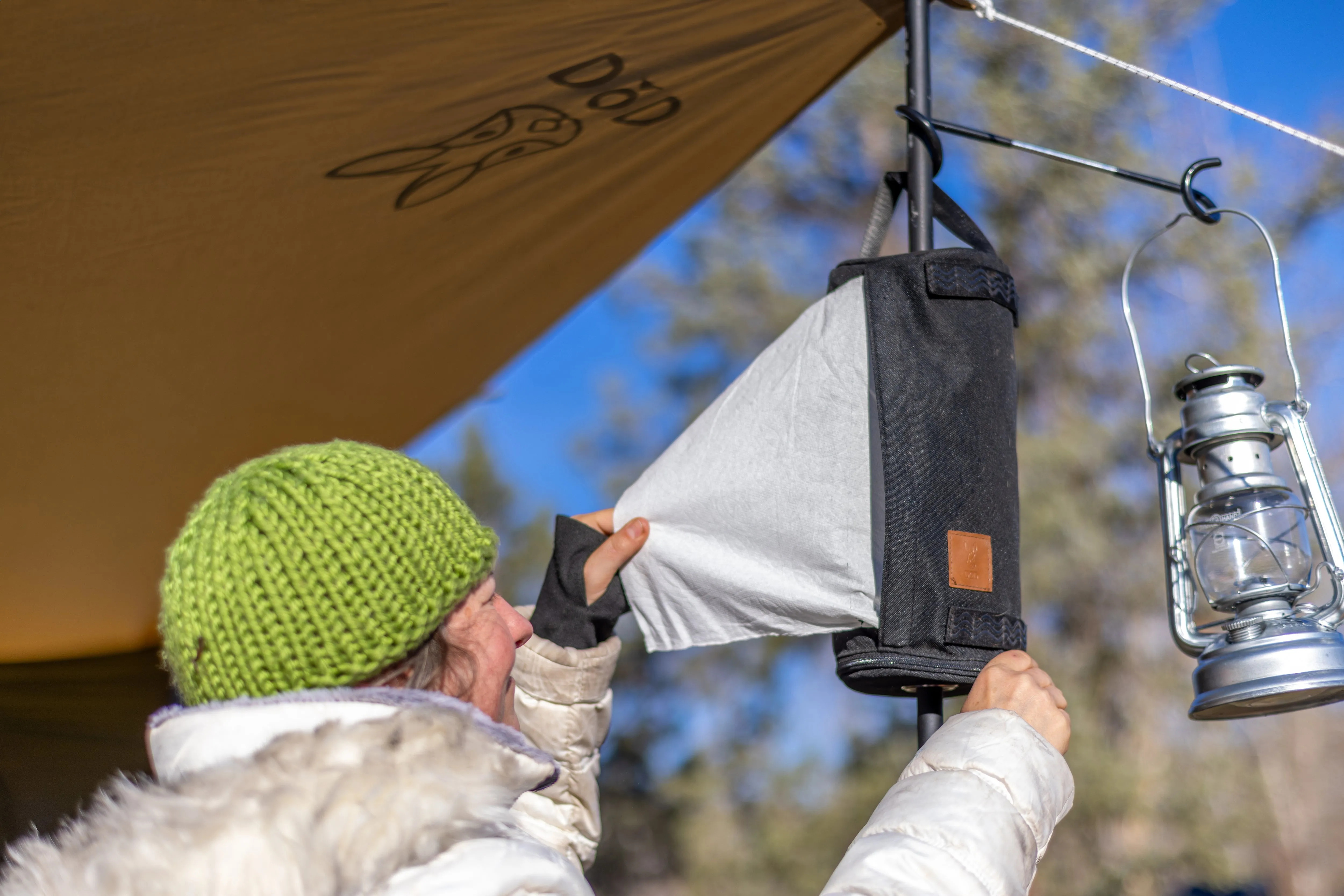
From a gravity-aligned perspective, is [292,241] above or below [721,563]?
above

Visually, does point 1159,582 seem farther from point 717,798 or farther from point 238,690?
point 238,690

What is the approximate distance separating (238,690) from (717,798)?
7933 millimetres

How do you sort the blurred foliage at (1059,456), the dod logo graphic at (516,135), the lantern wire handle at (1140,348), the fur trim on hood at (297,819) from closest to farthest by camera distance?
1. the fur trim on hood at (297,819)
2. the lantern wire handle at (1140,348)
3. the dod logo graphic at (516,135)
4. the blurred foliage at (1059,456)

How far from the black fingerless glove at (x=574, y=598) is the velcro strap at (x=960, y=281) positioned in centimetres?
58

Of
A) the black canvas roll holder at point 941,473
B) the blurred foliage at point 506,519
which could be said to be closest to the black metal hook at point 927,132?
the black canvas roll holder at point 941,473

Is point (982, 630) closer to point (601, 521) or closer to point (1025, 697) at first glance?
point (1025, 697)

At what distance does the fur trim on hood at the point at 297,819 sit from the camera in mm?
838

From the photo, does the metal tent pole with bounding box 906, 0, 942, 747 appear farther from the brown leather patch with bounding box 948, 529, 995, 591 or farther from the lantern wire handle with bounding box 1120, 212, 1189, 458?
the lantern wire handle with bounding box 1120, 212, 1189, 458

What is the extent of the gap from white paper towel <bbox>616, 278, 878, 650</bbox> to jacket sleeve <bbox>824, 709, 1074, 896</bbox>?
0.70ft

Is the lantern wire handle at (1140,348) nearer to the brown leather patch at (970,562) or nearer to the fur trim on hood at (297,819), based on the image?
the brown leather patch at (970,562)

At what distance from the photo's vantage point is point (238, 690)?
0.99 meters

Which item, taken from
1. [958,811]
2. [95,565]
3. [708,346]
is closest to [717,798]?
[708,346]

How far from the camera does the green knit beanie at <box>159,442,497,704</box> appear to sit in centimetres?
98

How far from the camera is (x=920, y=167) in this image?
1549 millimetres
